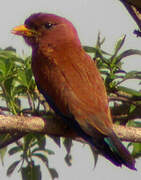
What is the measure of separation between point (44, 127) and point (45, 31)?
1552mm

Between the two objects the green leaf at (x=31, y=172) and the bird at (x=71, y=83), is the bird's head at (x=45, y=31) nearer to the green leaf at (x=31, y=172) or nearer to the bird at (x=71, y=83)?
the bird at (x=71, y=83)

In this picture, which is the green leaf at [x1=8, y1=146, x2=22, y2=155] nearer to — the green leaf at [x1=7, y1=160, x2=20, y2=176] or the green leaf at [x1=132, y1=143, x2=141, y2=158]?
the green leaf at [x1=7, y1=160, x2=20, y2=176]

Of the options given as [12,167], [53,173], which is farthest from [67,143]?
[12,167]

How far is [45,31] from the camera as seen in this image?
4.22 meters

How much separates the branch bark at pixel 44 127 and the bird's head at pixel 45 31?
1078mm

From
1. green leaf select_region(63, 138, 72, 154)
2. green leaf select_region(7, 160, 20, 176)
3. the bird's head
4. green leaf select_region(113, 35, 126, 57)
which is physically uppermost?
green leaf select_region(113, 35, 126, 57)

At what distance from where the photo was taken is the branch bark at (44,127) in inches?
105

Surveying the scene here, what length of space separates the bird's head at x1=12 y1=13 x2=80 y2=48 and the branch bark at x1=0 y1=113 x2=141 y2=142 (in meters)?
1.08

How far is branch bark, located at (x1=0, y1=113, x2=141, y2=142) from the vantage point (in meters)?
2.68

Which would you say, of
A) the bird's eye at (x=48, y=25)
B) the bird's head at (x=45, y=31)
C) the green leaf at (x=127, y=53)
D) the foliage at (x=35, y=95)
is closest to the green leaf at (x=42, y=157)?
the foliage at (x=35, y=95)

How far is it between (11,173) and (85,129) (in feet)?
3.01

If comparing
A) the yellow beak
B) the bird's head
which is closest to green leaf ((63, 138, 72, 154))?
the bird's head

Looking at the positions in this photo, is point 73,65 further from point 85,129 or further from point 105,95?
point 85,129

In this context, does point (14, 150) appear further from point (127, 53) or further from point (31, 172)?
point (127, 53)
